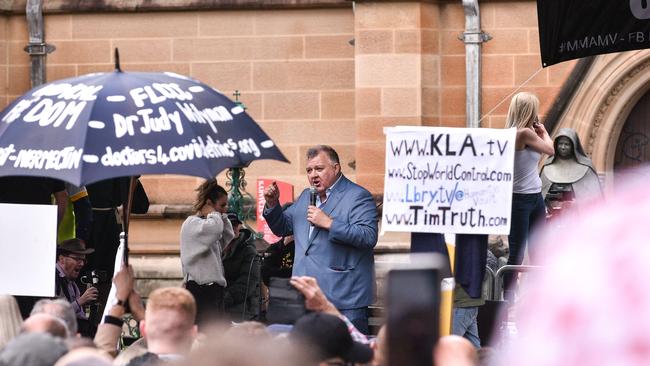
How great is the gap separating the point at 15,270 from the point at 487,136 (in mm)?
2561

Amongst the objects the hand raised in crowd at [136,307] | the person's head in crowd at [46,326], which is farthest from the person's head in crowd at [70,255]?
the person's head in crowd at [46,326]

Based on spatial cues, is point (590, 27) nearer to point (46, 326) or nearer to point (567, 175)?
point (567, 175)

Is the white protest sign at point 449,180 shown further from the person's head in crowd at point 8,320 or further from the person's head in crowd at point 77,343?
the person's head in crowd at point 77,343

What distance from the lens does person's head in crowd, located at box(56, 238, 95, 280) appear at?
879 cm

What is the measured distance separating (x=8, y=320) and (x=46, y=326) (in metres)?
1.11

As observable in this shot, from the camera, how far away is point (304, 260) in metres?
8.20

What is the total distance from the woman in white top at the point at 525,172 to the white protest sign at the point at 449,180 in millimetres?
750

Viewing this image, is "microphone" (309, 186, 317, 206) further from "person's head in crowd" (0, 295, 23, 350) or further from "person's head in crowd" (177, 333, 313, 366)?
"person's head in crowd" (177, 333, 313, 366)

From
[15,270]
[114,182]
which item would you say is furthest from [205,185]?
[15,270]

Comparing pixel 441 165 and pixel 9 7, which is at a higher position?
Result: pixel 9 7

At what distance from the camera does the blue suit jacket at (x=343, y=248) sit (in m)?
8.02

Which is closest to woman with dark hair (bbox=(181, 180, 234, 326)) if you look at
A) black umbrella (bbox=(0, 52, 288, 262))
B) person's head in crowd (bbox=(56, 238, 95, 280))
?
person's head in crowd (bbox=(56, 238, 95, 280))

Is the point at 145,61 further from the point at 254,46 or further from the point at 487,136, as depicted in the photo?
the point at 487,136

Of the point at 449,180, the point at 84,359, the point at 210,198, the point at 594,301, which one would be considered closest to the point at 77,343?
the point at 84,359
